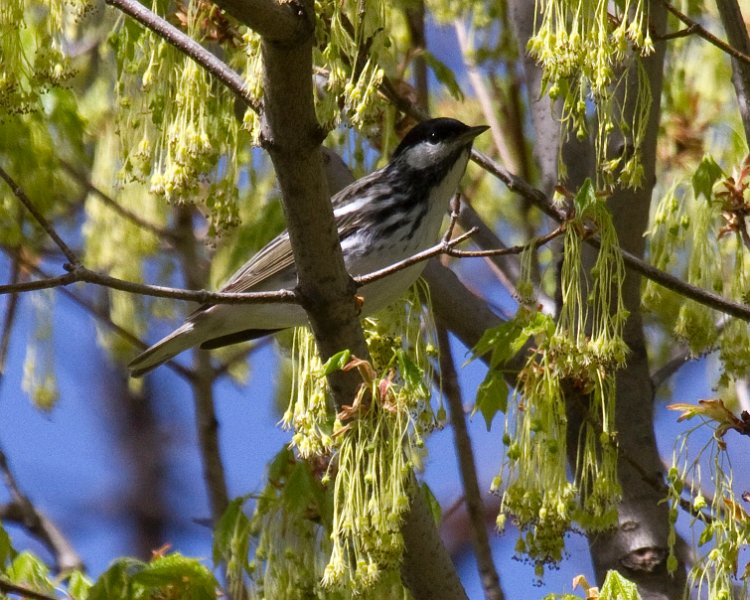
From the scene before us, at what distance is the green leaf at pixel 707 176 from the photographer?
362cm

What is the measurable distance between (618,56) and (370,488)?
1.20 meters

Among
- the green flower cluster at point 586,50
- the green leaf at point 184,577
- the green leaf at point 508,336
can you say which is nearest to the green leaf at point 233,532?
the green leaf at point 184,577

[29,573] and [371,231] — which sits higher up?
[371,231]

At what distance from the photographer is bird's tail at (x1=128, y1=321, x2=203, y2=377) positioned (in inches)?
177

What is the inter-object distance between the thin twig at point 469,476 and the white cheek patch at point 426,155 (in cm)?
59

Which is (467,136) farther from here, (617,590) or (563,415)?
(617,590)

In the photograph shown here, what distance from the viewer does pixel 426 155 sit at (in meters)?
4.54

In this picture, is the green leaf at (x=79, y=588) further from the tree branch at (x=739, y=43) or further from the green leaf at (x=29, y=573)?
the tree branch at (x=739, y=43)

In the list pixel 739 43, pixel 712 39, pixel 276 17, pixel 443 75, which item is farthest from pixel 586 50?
pixel 443 75

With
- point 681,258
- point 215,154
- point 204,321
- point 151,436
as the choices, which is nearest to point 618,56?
point 215,154

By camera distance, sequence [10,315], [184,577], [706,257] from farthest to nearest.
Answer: [10,315]
[706,257]
[184,577]

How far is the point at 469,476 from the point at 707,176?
1.53 meters

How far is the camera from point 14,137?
4293 mm

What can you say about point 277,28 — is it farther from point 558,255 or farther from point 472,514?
point 472,514
